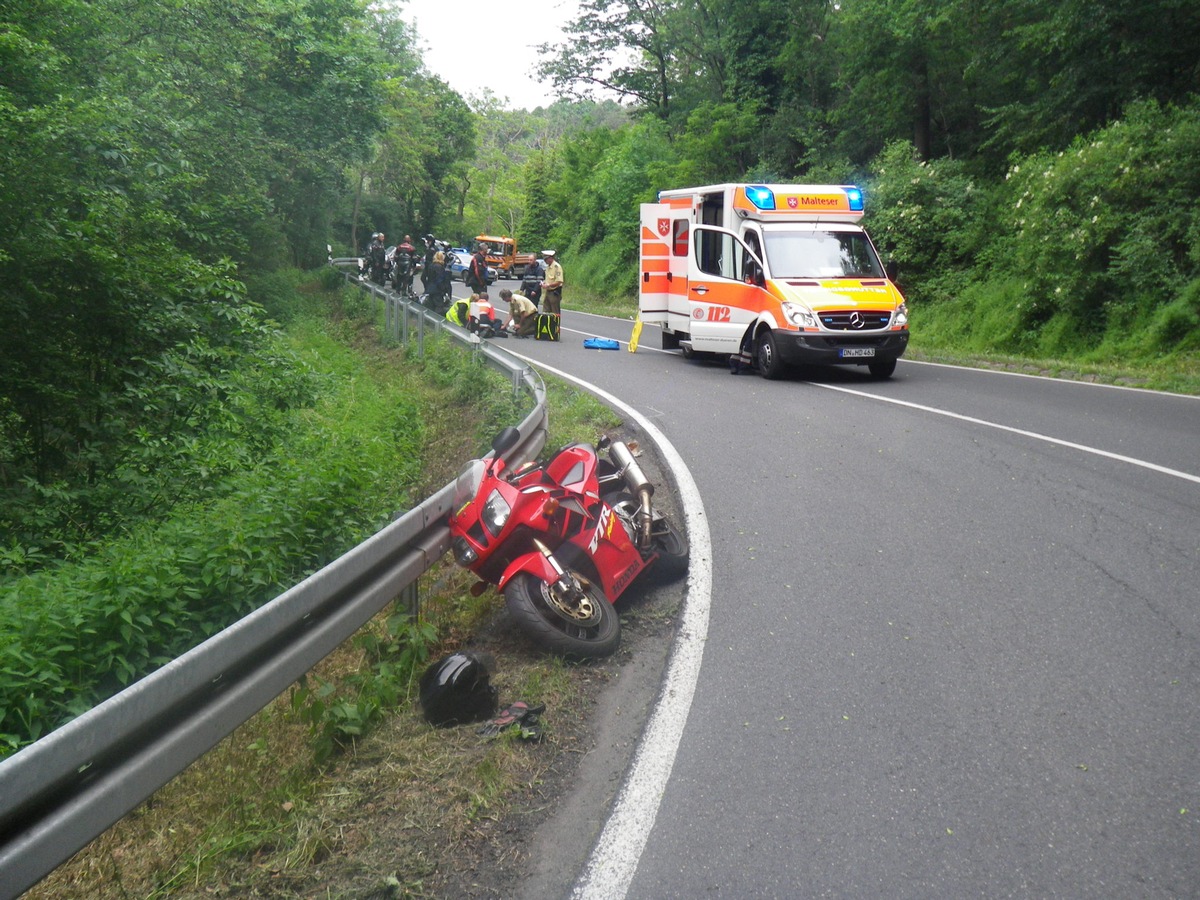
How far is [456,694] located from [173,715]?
137 centimetres

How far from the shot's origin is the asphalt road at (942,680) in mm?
3357

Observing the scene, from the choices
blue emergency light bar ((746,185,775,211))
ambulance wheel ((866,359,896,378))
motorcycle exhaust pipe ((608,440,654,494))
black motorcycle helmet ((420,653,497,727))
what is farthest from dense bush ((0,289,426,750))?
blue emergency light bar ((746,185,775,211))

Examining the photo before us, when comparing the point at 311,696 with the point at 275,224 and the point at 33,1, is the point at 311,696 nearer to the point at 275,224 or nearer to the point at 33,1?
the point at 33,1

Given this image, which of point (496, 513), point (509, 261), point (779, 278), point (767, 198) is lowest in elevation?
point (509, 261)

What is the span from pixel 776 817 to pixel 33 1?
474 inches

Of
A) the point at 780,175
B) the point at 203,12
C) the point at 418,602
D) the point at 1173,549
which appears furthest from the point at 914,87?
the point at 418,602

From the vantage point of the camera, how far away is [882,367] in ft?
50.2

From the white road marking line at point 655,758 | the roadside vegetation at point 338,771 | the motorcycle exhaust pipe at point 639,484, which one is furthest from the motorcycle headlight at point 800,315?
the roadside vegetation at point 338,771

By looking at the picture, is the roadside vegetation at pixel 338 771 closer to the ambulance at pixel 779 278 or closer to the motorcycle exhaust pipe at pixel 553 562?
the motorcycle exhaust pipe at pixel 553 562

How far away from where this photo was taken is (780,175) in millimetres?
33344

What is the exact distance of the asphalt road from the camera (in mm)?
3357

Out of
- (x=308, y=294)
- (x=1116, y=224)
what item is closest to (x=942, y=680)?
(x=1116, y=224)

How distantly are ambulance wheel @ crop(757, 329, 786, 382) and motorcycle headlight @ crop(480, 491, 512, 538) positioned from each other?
10.7 m

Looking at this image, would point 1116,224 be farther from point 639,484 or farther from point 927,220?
point 639,484
